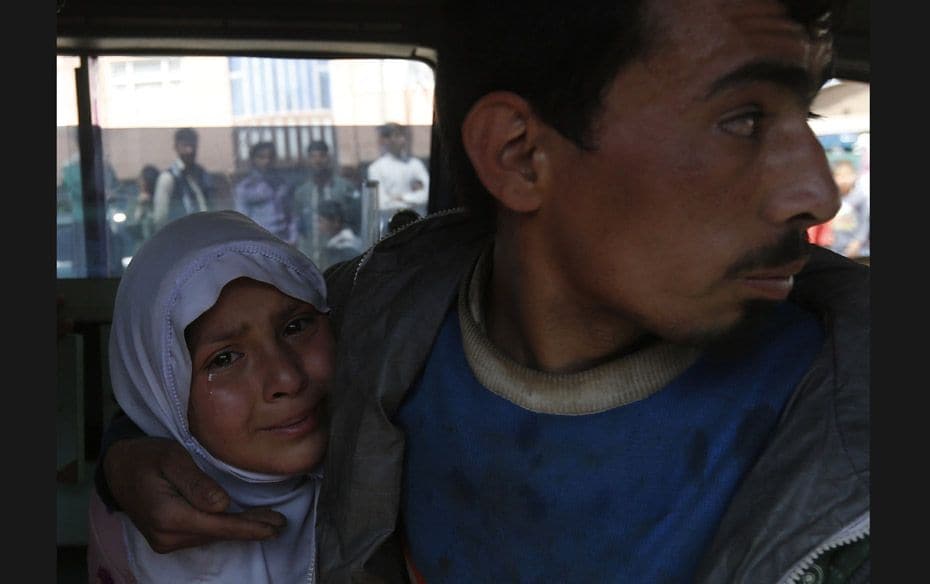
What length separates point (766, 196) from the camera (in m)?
1.18

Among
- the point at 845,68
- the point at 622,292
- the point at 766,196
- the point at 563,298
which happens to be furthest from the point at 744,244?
the point at 845,68

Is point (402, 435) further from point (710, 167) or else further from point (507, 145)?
point (710, 167)

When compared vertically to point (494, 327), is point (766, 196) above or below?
above

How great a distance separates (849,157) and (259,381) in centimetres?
308

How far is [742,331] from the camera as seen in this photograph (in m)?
1.25

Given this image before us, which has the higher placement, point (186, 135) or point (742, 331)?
point (186, 135)

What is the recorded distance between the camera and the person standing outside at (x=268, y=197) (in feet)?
13.7

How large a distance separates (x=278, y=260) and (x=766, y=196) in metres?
0.97

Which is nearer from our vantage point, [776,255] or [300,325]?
[776,255]

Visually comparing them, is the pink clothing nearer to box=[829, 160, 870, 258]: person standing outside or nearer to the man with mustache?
the man with mustache

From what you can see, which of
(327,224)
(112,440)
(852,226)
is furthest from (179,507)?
(852,226)

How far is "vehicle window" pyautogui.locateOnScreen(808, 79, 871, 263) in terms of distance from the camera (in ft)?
11.1

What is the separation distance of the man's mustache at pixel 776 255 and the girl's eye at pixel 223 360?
3.08 ft

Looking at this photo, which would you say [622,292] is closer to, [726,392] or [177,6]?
[726,392]
